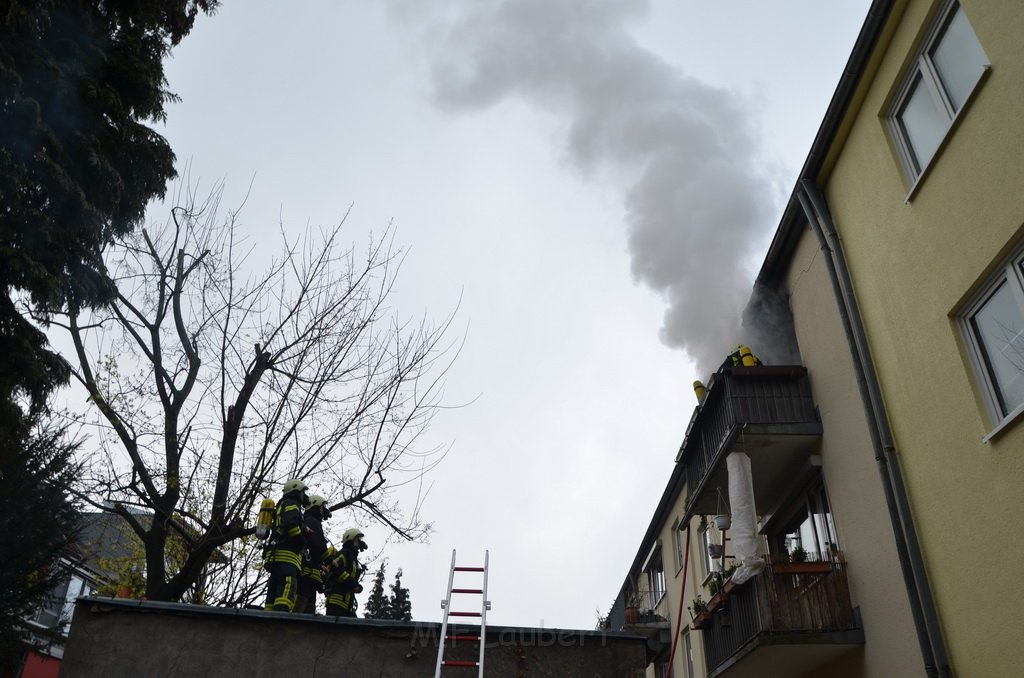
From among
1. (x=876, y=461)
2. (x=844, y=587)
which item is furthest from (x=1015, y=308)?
(x=844, y=587)

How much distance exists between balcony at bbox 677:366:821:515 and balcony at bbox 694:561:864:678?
68.1 inches

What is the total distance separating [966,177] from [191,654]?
8718mm

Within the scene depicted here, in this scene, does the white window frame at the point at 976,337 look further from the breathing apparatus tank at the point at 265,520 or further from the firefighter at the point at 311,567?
the breathing apparatus tank at the point at 265,520

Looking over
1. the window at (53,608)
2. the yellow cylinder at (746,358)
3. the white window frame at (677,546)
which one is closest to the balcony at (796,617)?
the yellow cylinder at (746,358)

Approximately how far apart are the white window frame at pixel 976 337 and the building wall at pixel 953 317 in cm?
7

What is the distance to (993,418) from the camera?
6414 mm

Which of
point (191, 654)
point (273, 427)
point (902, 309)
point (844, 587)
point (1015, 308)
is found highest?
point (273, 427)

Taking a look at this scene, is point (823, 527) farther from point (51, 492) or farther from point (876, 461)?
point (51, 492)

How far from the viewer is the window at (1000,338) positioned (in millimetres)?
6215

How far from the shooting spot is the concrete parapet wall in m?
7.83

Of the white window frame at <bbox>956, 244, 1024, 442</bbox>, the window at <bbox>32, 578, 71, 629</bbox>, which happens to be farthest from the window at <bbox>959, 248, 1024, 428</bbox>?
the window at <bbox>32, 578, 71, 629</bbox>

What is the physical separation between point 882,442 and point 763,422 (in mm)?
2019

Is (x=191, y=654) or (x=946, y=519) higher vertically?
(x=946, y=519)

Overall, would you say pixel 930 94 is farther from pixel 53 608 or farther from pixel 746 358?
pixel 53 608
